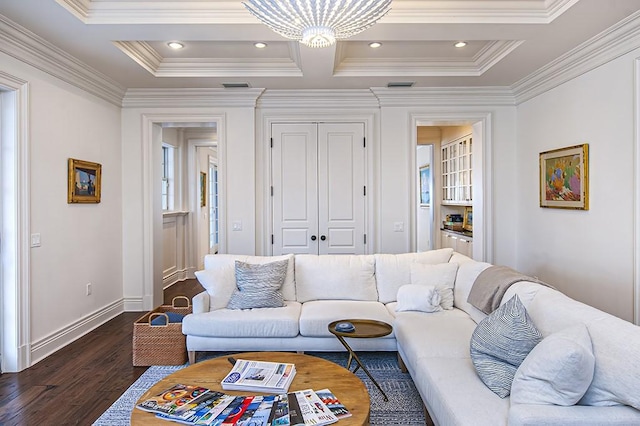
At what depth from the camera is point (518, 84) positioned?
458 cm

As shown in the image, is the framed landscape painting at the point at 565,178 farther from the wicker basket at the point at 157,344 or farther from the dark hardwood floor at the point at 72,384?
the dark hardwood floor at the point at 72,384

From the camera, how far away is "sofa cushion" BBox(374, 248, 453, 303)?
3664 mm

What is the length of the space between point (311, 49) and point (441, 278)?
2300 millimetres

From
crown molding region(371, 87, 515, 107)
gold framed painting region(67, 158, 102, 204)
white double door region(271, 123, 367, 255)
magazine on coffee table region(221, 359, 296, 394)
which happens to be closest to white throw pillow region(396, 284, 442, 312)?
magazine on coffee table region(221, 359, 296, 394)

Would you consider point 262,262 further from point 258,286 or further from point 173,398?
point 173,398

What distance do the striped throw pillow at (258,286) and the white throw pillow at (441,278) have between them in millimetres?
1207

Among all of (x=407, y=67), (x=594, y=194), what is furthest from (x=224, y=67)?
(x=594, y=194)

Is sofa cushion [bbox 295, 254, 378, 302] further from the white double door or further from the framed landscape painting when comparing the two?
the framed landscape painting

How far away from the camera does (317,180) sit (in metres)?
4.94

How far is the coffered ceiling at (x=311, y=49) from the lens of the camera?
2.99 m

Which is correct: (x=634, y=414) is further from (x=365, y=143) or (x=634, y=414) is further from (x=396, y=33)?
(x=365, y=143)

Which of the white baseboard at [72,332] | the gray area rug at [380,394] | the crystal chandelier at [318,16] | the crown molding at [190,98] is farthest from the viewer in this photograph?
the crown molding at [190,98]

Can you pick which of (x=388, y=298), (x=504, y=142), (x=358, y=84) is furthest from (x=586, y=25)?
(x=388, y=298)

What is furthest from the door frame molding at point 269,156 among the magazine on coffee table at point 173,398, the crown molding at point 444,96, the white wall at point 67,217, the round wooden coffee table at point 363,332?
the magazine on coffee table at point 173,398
